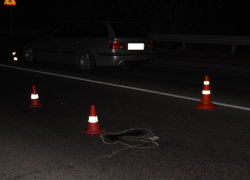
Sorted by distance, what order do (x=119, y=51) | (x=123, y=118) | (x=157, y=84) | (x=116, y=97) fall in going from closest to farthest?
A: (x=123, y=118), (x=116, y=97), (x=157, y=84), (x=119, y=51)

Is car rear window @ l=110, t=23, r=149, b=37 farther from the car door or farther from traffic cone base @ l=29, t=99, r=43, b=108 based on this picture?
traffic cone base @ l=29, t=99, r=43, b=108

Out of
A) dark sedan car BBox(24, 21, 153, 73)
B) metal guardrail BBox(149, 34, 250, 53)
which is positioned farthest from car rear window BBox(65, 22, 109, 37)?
metal guardrail BBox(149, 34, 250, 53)

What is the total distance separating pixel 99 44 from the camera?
33.9 ft

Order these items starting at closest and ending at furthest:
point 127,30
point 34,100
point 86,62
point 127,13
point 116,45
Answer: point 34,100 < point 116,45 < point 127,30 < point 86,62 < point 127,13

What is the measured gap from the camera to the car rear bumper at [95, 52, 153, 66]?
10109mm

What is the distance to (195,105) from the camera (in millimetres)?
6516

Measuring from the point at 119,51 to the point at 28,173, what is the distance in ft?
22.3

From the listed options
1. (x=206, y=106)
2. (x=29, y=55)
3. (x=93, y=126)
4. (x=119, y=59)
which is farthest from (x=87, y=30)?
(x=93, y=126)

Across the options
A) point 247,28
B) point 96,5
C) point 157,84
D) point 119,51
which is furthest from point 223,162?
point 247,28

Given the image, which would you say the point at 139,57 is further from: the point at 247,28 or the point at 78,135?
the point at 247,28

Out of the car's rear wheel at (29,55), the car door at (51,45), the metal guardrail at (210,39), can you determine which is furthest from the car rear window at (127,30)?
the metal guardrail at (210,39)

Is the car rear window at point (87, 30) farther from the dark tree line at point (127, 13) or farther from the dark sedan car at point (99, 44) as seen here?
the dark tree line at point (127, 13)

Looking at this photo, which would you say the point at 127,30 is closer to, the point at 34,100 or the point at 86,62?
the point at 86,62

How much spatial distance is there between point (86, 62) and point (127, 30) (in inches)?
61.6
